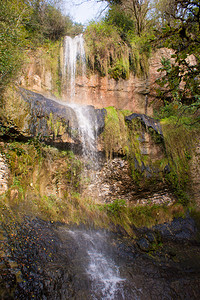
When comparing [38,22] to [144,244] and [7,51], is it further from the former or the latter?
[144,244]

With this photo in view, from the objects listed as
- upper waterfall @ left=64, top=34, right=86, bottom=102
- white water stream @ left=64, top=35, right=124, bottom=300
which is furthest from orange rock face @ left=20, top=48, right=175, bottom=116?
white water stream @ left=64, top=35, right=124, bottom=300

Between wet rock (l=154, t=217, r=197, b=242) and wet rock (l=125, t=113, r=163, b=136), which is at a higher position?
wet rock (l=125, t=113, r=163, b=136)

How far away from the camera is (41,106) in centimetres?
587

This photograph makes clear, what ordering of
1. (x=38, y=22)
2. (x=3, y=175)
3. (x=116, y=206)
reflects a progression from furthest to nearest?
(x=38, y=22)
(x=116, y=206)
(x=3, y=175)

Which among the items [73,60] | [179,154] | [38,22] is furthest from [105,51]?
[179,154]

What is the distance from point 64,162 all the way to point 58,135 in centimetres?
97

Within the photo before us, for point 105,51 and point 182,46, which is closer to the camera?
point 182,46

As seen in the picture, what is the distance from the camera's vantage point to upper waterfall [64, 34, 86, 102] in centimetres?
926

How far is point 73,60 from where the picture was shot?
9.47 meters

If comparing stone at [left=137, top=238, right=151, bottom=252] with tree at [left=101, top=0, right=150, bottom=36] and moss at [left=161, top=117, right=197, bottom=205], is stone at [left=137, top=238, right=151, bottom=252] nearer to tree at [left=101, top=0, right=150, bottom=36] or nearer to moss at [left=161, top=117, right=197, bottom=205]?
moss at [left=161, top=117, right=197, bottom=205]

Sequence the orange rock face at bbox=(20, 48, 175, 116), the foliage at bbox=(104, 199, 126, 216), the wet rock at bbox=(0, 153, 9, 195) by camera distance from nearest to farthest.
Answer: the wet rock at bbox=(0, 153, 9, 195), the foliage at bbox=(104, 199, 126, 216), the orange rock face at bbox=(20, 48, 175, 116)

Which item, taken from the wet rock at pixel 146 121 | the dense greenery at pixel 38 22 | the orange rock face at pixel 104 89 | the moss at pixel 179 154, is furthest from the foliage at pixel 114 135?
the dense greenery at pixel 38 22

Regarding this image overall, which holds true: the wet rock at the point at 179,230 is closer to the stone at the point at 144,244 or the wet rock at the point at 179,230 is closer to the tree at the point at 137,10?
the stone at the point at 144,244

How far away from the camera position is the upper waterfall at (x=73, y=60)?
9258mm
